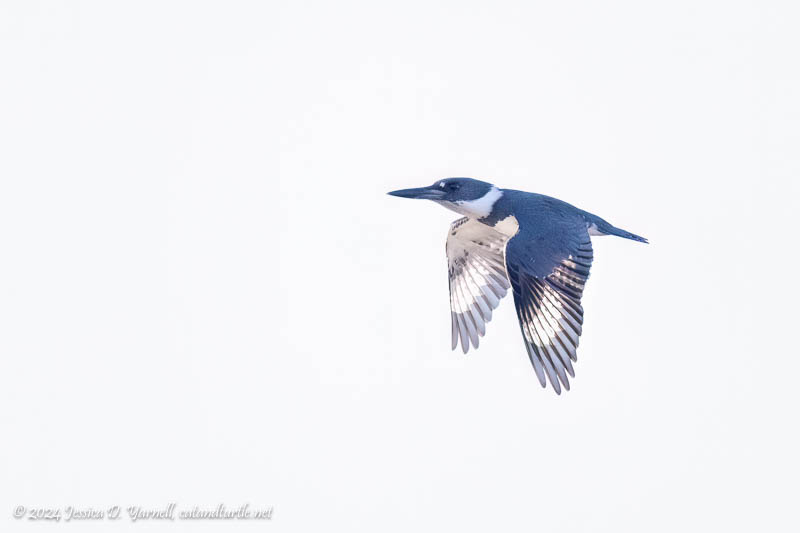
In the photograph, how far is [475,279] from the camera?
10.9 metres

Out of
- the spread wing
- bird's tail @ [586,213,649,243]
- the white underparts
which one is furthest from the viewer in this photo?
the spread wing

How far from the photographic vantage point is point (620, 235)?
34.0ft

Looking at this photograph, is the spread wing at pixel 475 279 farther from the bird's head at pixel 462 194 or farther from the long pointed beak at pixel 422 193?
the long pointed beak at pixel 422 193

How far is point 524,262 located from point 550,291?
30 centimetres

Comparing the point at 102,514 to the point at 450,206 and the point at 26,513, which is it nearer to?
the point at 26,513

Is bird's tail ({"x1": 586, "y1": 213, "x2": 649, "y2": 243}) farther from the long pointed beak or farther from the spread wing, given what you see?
the long pointed beak

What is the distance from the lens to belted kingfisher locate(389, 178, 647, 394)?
29.1 feet

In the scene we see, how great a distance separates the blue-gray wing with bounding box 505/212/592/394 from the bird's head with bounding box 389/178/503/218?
98cm

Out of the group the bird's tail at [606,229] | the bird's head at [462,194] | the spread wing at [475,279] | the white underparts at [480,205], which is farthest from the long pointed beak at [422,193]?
the bird's tail at [606,229]

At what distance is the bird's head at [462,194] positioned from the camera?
415 inches

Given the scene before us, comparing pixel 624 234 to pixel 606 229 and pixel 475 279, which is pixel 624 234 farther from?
pixel 475 279

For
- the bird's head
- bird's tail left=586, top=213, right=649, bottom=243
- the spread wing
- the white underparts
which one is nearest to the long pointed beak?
the bird's head

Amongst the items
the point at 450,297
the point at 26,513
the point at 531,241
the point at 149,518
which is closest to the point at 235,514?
the point at 149,518

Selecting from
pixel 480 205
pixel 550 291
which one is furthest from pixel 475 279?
pixel 550 291
